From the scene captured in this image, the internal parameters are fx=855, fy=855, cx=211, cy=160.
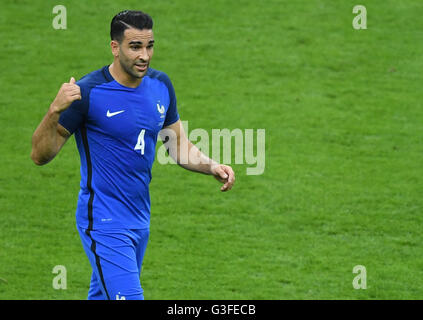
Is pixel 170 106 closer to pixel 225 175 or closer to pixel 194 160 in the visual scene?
pixel 194 160

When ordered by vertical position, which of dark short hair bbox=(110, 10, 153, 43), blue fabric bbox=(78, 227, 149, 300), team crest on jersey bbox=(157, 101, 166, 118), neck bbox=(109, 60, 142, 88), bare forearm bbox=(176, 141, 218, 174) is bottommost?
blue fabric bbox=(78, 227, 149, 300)

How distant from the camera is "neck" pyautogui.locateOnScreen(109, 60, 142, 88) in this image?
6023 mm

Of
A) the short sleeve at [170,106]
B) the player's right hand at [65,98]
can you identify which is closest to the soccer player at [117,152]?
the player's right hand at [65,98]

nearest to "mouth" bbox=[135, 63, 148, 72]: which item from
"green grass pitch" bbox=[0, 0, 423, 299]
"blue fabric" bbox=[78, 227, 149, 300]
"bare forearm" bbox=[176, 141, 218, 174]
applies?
"bare forearm" bbox=[176, 141, 218, 174]

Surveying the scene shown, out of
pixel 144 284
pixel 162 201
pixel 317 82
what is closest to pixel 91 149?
pixel 144 284

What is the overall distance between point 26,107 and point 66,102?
25.9ft

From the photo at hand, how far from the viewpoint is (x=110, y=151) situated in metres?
5.93

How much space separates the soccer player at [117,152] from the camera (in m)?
5.81

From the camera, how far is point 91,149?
19.4 feet

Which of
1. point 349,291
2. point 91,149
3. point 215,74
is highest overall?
point 215,74

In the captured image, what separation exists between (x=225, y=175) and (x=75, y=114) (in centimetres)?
116

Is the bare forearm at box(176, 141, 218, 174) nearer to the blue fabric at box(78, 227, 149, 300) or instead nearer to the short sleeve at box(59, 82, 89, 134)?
the blue fabric at box(78, 227, 149, 300)

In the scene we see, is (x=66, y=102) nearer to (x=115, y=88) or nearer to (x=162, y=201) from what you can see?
(x=115, y=88)

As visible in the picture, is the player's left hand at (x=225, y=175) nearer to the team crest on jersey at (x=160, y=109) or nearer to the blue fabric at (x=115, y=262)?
the team crest on jersey at (x=160, y=109)
